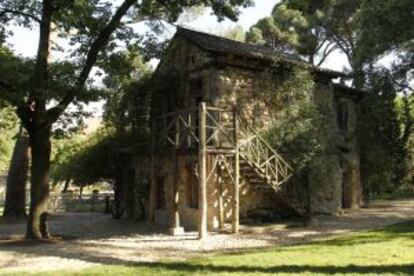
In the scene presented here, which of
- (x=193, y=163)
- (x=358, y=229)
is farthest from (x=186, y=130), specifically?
(x=358, y=229)

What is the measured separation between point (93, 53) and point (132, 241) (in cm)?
641

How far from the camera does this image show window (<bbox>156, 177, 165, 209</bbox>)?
78.0ft

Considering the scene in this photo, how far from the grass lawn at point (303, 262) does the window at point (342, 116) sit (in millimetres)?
15445

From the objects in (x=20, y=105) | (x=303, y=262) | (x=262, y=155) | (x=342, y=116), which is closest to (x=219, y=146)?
(x=262, y=155)

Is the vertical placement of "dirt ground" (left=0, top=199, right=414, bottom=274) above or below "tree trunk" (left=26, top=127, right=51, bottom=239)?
below

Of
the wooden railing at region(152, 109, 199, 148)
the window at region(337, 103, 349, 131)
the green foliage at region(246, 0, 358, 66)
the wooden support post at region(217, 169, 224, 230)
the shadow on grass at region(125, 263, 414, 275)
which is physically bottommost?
the shadow on grass at region(125, 263, 414, 275)

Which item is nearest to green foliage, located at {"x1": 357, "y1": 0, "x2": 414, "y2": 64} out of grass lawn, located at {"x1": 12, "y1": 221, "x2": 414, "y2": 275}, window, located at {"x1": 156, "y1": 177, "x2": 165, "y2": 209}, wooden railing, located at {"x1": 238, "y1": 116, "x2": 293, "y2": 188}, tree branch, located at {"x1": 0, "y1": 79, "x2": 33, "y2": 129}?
wooden railing, located at {"x1": 238, "y1": 116, "x2": 293, "y2": 188}

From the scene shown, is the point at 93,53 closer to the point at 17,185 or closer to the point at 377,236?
the point at 377,236

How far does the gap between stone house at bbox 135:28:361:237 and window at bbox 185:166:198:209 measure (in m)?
0.04

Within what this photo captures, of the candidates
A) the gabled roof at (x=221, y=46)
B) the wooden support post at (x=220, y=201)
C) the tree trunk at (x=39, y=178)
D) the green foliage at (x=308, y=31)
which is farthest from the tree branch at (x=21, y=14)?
the green foliage at (x=308, y=31)

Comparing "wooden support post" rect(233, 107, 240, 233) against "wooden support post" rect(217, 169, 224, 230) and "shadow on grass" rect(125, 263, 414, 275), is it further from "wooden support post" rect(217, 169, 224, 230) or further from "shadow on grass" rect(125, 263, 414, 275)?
"shadow on grass" rect(125, 263, 414, 275)

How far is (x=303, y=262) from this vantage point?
12.1 meters

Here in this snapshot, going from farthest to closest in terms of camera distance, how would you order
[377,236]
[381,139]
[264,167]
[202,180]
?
[381,139] < [264,167] < [202,180] < [377,236]

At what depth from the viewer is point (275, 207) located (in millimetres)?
22719
